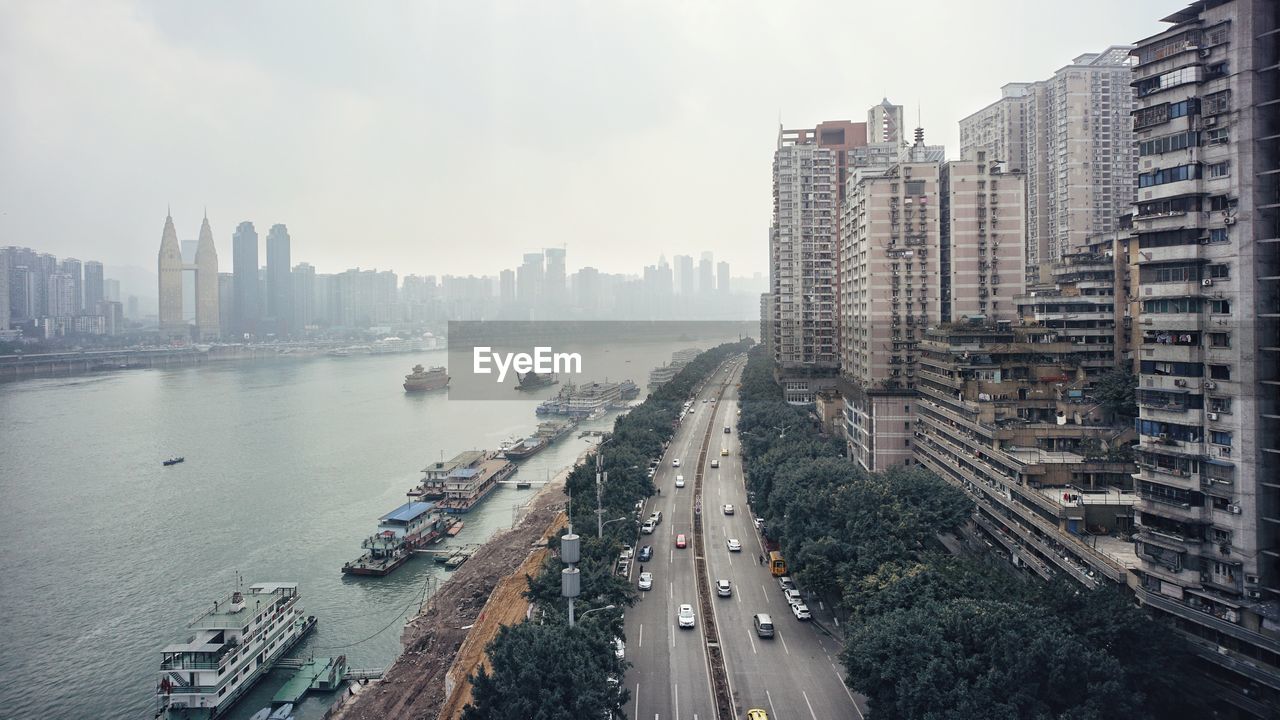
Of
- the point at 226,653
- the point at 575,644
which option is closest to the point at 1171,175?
the point at 575,644

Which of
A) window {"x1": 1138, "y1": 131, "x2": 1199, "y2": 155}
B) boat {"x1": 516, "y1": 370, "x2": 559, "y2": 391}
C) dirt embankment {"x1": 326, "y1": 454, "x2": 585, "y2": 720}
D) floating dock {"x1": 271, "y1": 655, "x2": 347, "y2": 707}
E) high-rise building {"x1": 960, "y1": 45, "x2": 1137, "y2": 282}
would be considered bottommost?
floating dock {"x1": 271, "y1": 655, "x2": 347, "y2": 707}

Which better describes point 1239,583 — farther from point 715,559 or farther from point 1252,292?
point 715,559

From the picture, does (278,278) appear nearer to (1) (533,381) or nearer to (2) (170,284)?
(2) (170,284)

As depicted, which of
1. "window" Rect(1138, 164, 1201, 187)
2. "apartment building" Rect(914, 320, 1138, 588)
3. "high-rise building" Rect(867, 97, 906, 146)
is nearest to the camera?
"window" Rect(1138, 164, 1201, 187)

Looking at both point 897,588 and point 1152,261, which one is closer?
point 1152,261

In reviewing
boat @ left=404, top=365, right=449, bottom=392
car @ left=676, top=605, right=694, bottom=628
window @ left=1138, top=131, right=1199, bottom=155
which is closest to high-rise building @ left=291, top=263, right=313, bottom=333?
boat @ left=404, top=365, right=449, bottom=392

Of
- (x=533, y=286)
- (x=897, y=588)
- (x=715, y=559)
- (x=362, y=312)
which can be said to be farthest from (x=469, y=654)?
(x=362, y=312)

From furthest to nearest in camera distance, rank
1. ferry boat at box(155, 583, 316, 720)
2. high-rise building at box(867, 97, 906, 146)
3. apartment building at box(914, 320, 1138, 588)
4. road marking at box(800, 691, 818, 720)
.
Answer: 1. high-rise building at box(867, 97, 906, 146)
2. ferry boat at box(155, 583, 316, 720)
3. apartment building at box(914, 320, 1138, 588)
4. road marking at box(800, 691, 818, 720)

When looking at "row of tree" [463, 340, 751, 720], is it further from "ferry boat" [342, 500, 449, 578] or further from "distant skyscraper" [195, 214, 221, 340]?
"distant skyscraper" [195, 214, 221, 340]
